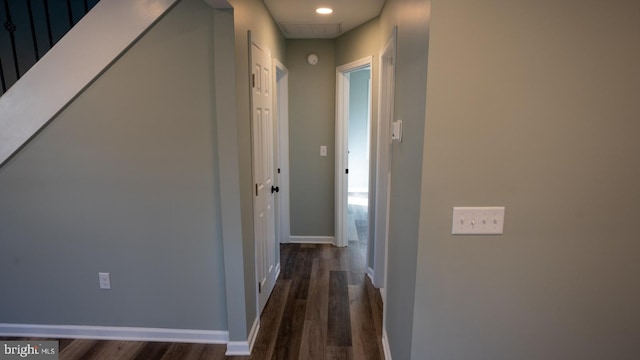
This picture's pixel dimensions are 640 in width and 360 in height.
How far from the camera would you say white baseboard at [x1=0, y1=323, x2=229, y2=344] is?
2.28 meters

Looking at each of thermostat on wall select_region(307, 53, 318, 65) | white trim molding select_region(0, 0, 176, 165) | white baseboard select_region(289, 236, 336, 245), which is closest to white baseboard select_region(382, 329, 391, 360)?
white baseboard select_region(289, 236, 336, 245)

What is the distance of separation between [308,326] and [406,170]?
1.57 meters

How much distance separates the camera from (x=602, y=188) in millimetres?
1302

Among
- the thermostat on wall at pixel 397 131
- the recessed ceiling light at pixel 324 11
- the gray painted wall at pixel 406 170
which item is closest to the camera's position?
the gray painted wall at pixel 406 170

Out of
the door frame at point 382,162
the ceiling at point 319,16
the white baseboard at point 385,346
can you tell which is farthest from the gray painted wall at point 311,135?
the white baseboard at point 385,346

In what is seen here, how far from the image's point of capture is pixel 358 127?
6.59 meters

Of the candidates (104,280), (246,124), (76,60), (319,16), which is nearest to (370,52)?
(319,16)

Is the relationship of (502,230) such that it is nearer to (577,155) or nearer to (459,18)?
(577,155)

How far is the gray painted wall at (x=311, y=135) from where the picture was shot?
377 cm

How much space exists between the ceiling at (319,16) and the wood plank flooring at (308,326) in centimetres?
249

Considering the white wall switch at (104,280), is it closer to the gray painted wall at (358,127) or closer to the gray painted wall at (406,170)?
the gray painted wall at (406,170)

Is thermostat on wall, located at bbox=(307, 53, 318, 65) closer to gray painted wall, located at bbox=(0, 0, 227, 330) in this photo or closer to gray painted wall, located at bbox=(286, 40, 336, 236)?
gray painted wall, located at bbox=(286, 40, 336, 236)

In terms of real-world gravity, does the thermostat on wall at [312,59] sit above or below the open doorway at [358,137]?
above

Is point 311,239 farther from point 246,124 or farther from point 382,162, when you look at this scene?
point 246,124
